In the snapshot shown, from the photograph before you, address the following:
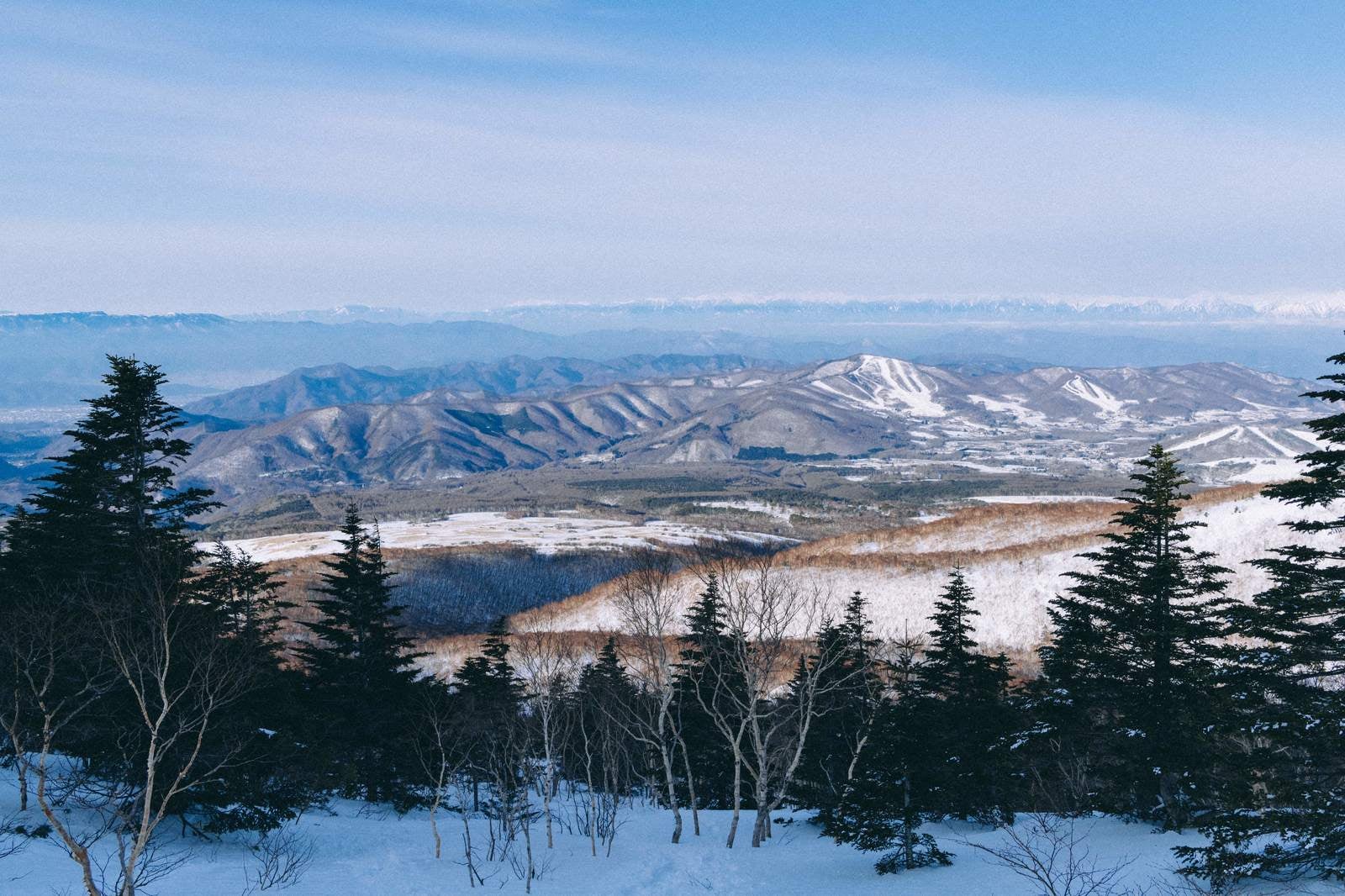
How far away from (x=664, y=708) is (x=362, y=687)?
53.2 ft

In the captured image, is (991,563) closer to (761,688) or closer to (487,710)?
(487,710)

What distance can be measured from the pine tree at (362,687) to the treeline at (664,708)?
0.12 metres

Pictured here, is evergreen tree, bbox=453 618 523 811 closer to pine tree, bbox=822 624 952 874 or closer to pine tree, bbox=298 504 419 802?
pine tree, bbox=298 504 419 802

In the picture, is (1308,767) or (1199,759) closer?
(1308,767)

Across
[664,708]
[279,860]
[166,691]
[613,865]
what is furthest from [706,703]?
[166,691]

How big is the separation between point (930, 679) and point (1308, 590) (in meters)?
17.3

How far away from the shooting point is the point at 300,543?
198625 mm

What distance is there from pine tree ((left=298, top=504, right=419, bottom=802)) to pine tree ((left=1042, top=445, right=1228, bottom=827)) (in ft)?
94.5

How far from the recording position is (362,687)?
3878 centimetres

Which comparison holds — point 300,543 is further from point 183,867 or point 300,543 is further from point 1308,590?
point 1308,590

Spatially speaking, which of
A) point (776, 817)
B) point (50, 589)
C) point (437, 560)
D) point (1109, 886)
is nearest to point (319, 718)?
point (50, 589)

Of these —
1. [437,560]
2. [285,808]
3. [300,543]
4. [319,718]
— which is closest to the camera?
[285,808]

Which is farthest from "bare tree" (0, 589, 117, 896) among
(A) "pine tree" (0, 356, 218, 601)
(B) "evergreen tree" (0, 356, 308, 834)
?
(A) "pine tree" (0, 356, 218, 601)

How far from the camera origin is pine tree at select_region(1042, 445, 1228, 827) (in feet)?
92.5
